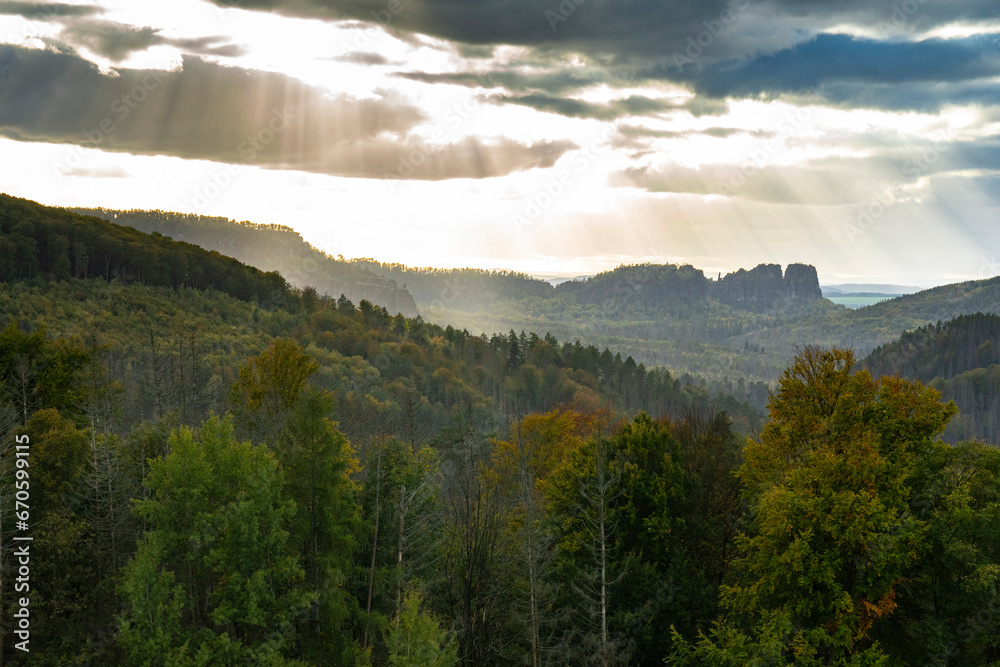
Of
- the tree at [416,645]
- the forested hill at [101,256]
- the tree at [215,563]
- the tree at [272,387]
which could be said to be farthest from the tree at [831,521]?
the forested hill at [101,256]

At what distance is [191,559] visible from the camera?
93.4 feet

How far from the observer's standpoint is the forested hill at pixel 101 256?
112 meters

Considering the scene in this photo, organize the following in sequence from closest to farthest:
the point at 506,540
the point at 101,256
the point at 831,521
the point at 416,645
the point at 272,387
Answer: the point at 416,645, the point at 831,521, the point at 506,540, the point at 272,387, the point at 101,256

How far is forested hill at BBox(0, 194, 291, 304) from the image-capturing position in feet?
367

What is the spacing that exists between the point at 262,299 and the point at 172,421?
110 meters

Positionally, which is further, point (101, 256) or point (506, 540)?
point (101, 256)

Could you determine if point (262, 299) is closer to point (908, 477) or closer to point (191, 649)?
point (191, 649)

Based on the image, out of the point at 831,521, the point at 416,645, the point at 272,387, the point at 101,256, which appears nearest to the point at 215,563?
the point at 416,645

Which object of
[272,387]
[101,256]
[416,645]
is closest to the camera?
[416,645]

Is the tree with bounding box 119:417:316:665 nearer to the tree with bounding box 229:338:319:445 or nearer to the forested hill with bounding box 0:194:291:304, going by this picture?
the tree with bounding box 229:338:319:445

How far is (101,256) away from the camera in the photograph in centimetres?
12606

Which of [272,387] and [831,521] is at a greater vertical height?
[272,387]

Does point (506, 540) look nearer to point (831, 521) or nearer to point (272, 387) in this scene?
point (831, 521)

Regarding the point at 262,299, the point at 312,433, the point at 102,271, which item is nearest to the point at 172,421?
the point at 312,433
